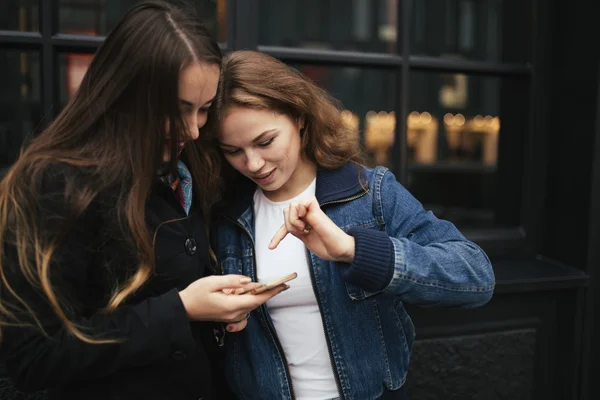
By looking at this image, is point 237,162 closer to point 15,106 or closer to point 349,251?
point 349,251

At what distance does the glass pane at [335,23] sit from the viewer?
1159 centimetres

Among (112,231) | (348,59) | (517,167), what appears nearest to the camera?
(112,231)

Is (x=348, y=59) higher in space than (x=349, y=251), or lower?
higher

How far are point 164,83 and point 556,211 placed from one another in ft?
6.67

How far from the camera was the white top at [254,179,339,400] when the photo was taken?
1510mm

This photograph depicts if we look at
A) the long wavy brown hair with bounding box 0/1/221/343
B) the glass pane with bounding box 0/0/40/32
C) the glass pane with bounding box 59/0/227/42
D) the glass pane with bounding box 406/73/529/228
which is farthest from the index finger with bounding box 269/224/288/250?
the glass pane with bounding box 406/73/529/228

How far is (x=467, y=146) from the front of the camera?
12961mm

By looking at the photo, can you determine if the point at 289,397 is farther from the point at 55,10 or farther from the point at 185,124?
the point at 55,10

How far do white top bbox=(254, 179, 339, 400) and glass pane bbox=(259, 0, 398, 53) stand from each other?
10.0 meters

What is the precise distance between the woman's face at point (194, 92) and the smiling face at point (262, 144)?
15cm

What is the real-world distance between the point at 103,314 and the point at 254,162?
549mm

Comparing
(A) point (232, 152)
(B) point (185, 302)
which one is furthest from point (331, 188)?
(B) point (185, 302)

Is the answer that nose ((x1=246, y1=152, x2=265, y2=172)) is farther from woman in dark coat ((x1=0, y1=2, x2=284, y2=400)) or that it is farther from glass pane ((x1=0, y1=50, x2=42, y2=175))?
glass pane ((x1=0, y1=50, x2=42, y2=175))

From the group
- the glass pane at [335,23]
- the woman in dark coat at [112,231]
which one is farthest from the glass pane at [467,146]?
the woman in dark coat at [112,231]
